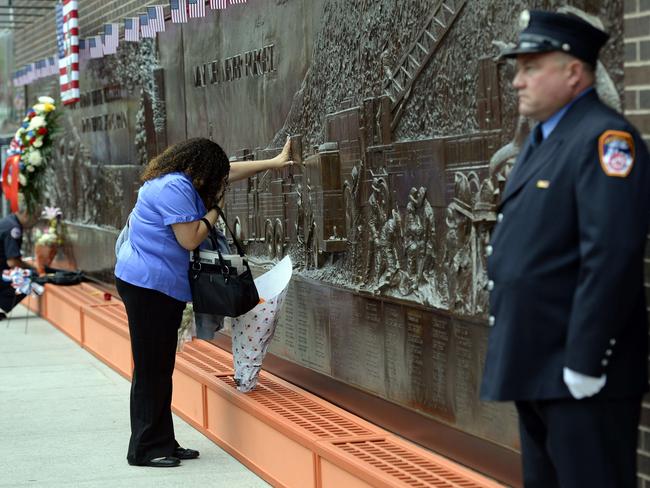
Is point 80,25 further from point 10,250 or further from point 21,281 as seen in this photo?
point 21,281

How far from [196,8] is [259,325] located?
9.29 feet

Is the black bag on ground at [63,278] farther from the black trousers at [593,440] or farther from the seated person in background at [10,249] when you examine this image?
the black trousers at [593,440]

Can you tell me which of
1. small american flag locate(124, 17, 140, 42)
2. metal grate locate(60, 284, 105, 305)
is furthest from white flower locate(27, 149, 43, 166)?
small american flag locate(124, 17, 140, 42)

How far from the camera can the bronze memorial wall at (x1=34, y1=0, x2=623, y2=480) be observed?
482 centimetres

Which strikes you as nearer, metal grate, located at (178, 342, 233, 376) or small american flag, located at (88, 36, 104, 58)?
metal grate, located at (178, 342, 233, 376)

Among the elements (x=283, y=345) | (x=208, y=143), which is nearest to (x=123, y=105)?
(x=283, y=345)

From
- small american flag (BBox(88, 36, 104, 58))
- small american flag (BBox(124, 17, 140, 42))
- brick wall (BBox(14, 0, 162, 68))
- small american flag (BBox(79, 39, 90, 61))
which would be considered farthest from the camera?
small american flag (BBox(79, 39, 90, 61))

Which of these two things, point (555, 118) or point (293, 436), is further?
point (293, 436)

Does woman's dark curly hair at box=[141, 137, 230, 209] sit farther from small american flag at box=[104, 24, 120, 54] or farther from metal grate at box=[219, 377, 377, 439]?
small american flag at box=[104, 24, 120, 54]

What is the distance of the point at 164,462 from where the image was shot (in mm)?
6484

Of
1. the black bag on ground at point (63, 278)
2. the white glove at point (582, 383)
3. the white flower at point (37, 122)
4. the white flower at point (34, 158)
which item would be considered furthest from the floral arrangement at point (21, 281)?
the white glove at point (582, 383)

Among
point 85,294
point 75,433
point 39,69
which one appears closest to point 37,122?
point 39,69

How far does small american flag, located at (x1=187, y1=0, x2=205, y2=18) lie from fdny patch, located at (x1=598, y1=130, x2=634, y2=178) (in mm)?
5540

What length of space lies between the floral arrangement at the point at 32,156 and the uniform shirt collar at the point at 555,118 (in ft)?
37.1
